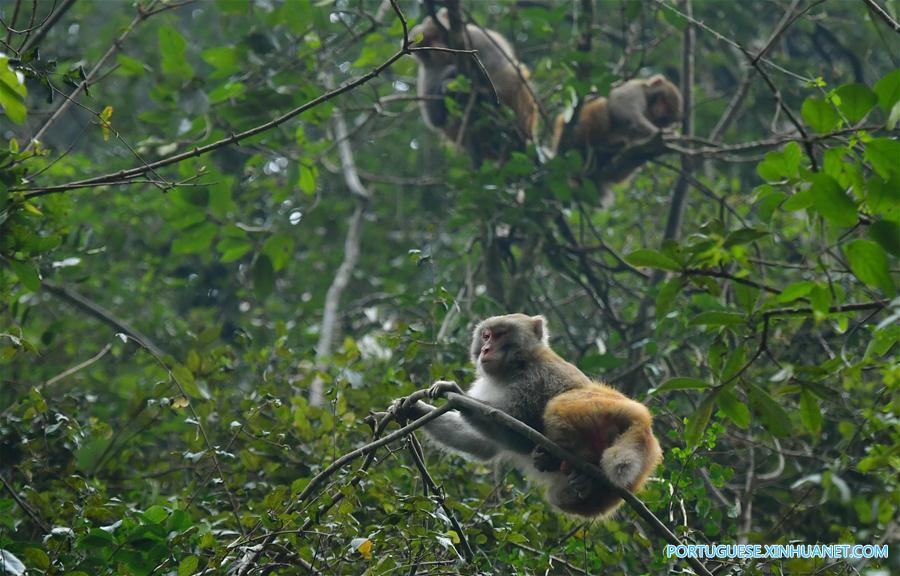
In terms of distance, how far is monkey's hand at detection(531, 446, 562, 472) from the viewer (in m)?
5.00

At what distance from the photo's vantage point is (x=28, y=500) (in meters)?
5.02

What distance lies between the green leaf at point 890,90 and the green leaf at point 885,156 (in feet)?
0.44

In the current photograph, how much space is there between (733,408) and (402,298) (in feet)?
13.4

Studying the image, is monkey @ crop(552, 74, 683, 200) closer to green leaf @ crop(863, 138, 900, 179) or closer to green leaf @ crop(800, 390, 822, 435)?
green leaf @ crop(863, 138, 900, 179)

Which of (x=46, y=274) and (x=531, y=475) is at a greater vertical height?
(x=46, y=274)

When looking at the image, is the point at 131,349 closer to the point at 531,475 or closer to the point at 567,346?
the point at 567,346

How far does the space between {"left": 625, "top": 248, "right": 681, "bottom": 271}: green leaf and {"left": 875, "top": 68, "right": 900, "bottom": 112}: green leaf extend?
97cm

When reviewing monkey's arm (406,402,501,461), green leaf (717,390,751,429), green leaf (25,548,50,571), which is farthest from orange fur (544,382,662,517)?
green leaf (25,548,50,571)

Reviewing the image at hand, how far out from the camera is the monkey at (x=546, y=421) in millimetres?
4828

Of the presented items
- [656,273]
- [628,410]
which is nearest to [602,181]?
[656,273]

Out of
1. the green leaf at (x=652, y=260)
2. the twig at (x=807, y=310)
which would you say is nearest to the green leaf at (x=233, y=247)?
the green leaf at (x=652, y=260)

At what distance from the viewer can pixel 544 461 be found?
198 inches

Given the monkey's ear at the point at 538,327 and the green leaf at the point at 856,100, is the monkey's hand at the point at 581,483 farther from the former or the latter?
the green leaf at the point at 856,100

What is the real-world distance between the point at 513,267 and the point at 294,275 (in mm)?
4212
